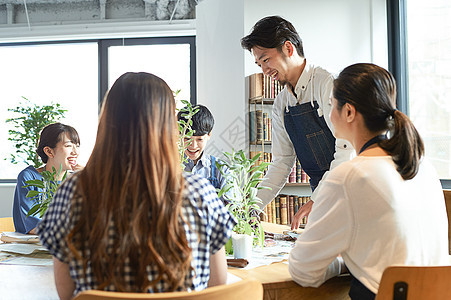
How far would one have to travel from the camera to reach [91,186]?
3.17ft

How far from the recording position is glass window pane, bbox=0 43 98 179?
5.64 meters

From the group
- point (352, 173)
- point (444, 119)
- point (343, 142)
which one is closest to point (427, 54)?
point (444, 119)

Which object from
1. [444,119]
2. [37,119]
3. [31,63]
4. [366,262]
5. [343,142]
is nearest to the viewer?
[366,262]

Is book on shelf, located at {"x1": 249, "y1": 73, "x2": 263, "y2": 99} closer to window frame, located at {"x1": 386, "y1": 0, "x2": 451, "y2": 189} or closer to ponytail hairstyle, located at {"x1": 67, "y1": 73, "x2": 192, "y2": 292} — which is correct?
window frame, located at {"x1": 386, "y1": 0, "x2": 451, "y2": 189}

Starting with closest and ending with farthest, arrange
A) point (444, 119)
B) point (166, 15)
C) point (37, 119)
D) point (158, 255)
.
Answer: point (158, 255), point (444, 119), point (37, 119), point (166, 15)

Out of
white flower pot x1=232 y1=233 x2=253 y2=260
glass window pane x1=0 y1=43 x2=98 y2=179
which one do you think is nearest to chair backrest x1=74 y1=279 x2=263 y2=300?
white flower pot x1=232 y1=233 x2=253 y2=260

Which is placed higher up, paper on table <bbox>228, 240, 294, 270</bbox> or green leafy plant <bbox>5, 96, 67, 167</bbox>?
green leafy plant <bbox>5, 96, 67, 167</bbox>

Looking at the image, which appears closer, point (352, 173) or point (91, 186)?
point (91, 186)

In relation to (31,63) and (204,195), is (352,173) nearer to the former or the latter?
(204,195)

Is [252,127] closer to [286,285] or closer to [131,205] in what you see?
[286,285]

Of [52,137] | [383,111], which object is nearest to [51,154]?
[52,137]

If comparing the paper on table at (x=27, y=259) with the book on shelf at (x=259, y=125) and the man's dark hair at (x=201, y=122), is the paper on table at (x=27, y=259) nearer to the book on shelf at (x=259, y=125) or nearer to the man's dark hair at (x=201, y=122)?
the man's dark hair at (x=201, y=122)

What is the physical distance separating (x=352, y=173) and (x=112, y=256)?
64 centimetres

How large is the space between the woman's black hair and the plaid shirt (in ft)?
4.79
